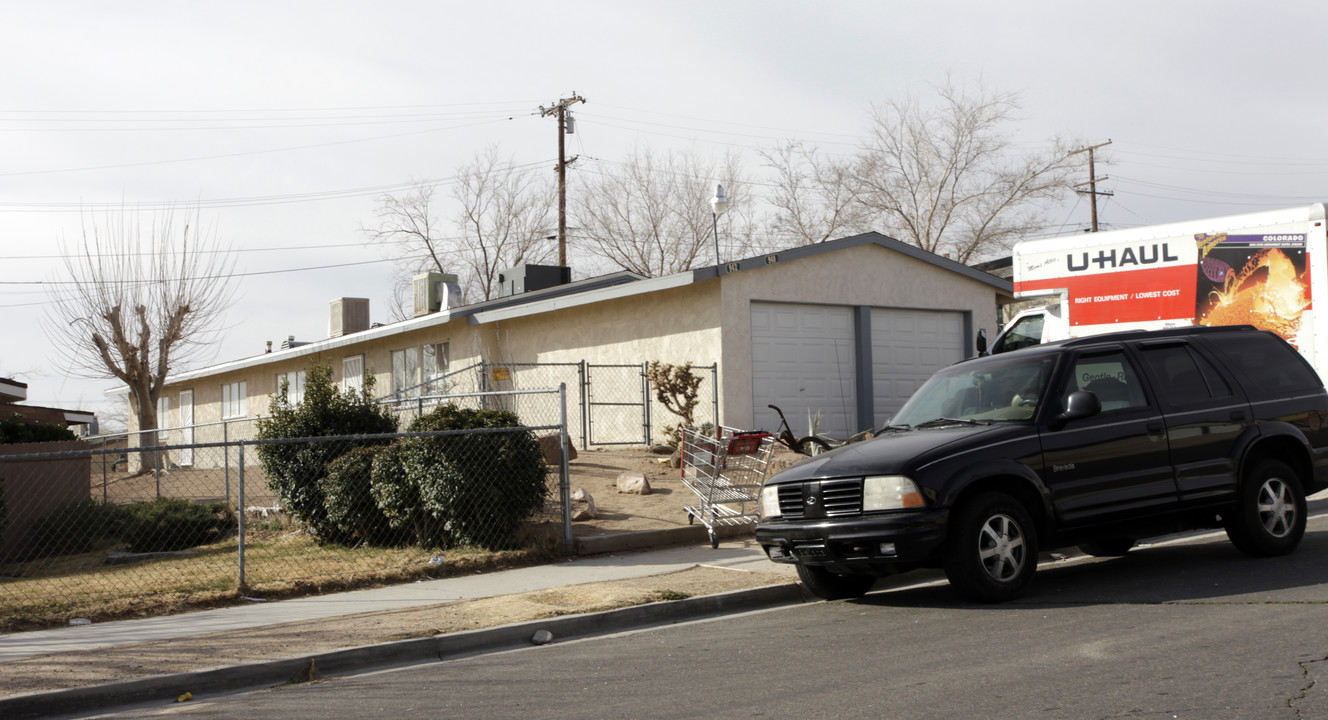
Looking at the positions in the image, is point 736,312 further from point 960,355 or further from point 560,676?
point 560,676

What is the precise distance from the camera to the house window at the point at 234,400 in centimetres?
3359

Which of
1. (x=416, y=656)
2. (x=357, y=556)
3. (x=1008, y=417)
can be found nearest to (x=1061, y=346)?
(x=1008, y=417)

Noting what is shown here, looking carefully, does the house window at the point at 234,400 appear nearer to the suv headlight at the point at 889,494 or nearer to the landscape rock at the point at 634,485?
the landscape rock at the point at 634,485

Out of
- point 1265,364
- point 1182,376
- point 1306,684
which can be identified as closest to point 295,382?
point 1182,376

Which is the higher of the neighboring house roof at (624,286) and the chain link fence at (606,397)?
the neighboring house roof at (624,286)

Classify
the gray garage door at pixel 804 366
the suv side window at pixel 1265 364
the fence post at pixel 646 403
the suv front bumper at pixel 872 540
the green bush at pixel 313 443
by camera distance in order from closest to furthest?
the suv front bumper at pixel 872 540 < the suv side window at pixel 1265 364 < the green bush at pixel 313 443 < the gray garage door at pixel 804 366 < the fence post at pixel 646 403

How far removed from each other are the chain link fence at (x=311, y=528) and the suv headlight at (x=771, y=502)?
3172mm

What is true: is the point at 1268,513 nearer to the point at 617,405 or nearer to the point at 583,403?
the point at 583,403

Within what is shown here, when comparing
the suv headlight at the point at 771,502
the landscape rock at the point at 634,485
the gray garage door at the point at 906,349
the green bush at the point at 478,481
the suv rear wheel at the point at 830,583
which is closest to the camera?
the suv headlight at the point at 771,502

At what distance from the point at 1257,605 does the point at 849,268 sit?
42.9 ft

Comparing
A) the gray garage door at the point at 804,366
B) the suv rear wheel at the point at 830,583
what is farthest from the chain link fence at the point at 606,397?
the suv rear wheel at the point at 830,583

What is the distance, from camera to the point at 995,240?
4031 centimetres

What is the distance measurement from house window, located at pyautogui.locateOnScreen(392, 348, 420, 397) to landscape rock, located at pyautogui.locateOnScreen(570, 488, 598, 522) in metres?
13.4

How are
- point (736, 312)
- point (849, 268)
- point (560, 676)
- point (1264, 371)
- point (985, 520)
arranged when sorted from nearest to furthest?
point (560, 676), point (985, 520), point (1264, 371), point (736, 312), point (849, 268)
